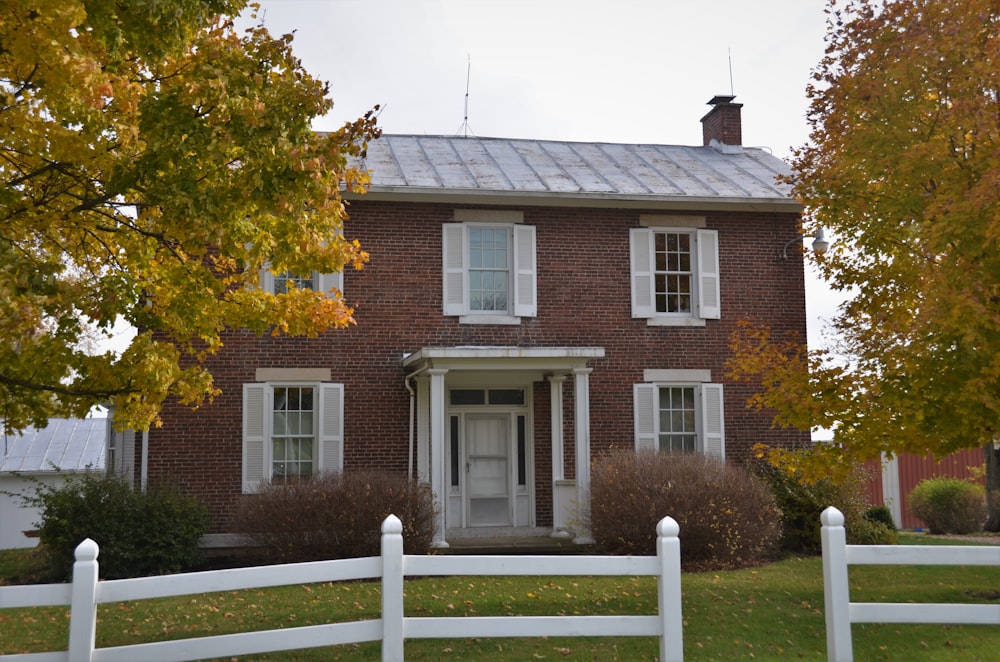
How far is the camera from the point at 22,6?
6.91 metres

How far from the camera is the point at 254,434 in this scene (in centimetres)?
1594

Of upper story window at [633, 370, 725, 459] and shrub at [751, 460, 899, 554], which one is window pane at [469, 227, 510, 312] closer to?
upper story window at [633, 370, 725, 459]

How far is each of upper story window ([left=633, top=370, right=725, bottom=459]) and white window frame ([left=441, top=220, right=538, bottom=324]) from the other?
2542 millimetres

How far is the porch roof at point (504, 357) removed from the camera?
15039 millimetres

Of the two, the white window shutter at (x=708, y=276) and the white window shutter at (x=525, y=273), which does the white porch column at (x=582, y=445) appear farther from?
the white window shutter at (x=708, y=276)

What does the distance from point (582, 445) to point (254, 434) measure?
17.5 ft

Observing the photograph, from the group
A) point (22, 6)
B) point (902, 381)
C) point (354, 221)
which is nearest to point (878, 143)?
point (902, 381)

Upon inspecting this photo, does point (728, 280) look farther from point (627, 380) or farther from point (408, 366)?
point (408, 366)

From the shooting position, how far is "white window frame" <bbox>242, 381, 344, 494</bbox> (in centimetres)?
1584

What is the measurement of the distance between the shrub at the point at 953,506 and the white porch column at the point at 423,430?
465 inches

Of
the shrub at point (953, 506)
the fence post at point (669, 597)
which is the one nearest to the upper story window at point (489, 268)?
the fence post at point (669, 597)

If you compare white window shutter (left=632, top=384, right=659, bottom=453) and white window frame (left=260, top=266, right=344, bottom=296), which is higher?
white window frame (left=260, top=266, right=344, bottom=296)

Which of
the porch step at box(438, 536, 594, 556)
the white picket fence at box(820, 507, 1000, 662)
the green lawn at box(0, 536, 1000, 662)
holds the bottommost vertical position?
the green lawn at box(0, 536, 1000, 662)

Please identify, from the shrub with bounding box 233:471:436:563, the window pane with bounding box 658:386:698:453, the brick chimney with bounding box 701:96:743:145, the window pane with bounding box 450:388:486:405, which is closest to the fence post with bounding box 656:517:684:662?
the shrub with bounding box 233:471:436:563
